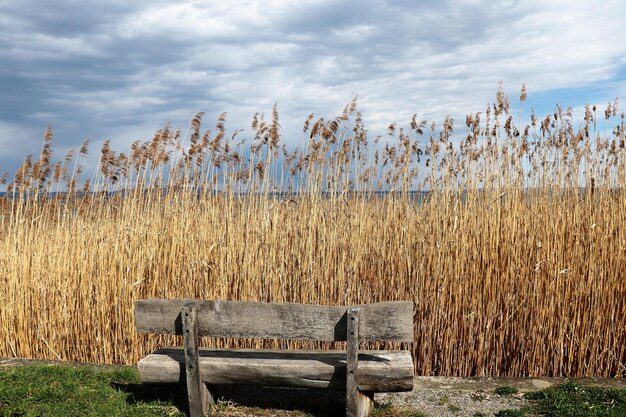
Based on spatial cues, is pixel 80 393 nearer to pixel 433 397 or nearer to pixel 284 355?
pixel 284 355

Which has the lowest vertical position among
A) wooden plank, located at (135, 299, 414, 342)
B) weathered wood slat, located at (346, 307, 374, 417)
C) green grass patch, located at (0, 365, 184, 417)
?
green grass patch, located at (0, 365, 184, 417)

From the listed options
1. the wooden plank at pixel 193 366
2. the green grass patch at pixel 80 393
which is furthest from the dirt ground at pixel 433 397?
the green grass patch at pixel 80 393

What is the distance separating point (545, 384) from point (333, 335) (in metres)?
2.01

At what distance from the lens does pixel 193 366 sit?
11.8ft

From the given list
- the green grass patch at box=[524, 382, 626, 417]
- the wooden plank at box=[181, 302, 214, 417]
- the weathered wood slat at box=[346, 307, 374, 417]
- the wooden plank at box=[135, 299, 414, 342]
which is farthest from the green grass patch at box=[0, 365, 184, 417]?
the green grass patch at box=[524, 382, 626, 417]

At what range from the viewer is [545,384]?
14.5 feet

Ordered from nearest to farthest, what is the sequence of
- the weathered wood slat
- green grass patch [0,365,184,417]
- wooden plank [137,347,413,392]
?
the weathered wood slat
wooden plank [137,347,413,392]
green grass patch [0,365,184,417]

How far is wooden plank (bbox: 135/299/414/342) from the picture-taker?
10.8ft

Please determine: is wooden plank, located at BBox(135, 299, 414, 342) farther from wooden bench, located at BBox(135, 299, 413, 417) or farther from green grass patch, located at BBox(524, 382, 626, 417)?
green grass patch, located at BBox(524, 382, 626, 417)

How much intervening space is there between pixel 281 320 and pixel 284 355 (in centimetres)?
49

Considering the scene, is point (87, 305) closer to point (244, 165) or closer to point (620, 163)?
point (244, 165)

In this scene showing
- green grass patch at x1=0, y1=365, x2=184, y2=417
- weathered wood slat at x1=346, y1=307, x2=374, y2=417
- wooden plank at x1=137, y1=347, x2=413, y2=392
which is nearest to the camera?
weathered wood slat at x1=346, y1=307, x2=374, y2=417

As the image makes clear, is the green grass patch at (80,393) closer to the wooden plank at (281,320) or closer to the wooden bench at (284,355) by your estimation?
the wooden bench at (284,355)

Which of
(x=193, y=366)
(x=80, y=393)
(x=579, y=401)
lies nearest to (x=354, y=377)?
(x=193, y=366)
